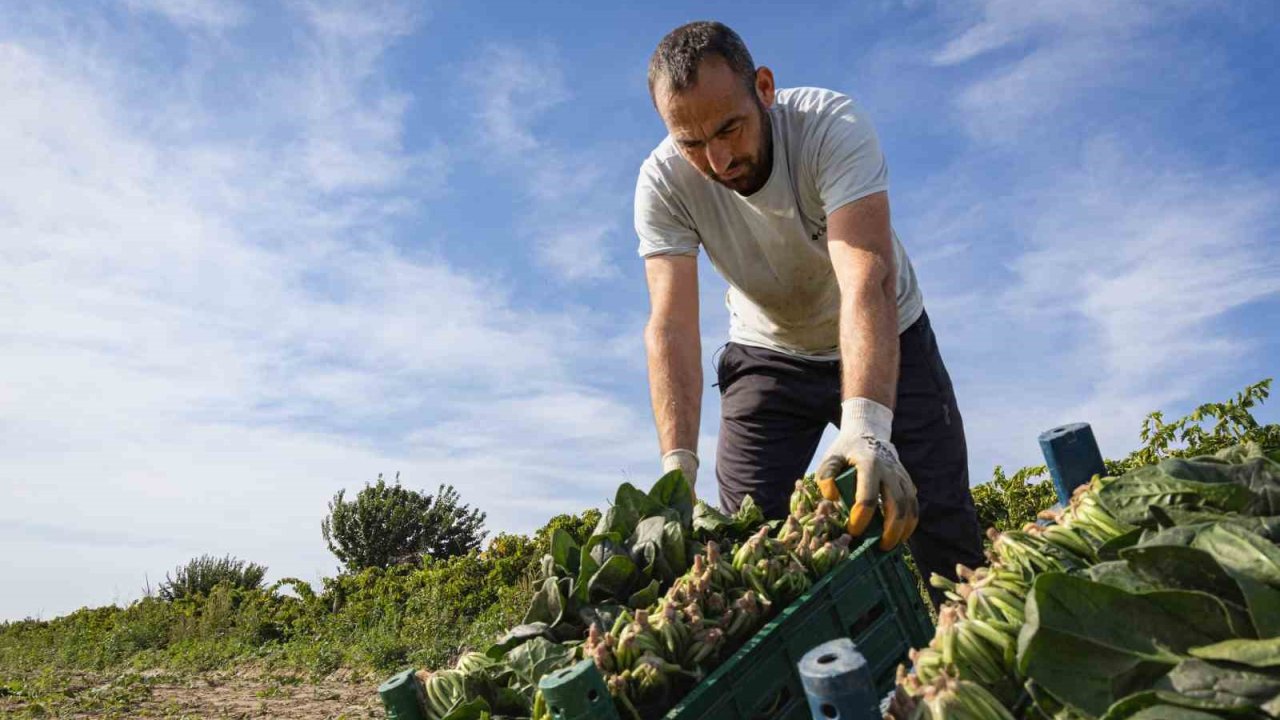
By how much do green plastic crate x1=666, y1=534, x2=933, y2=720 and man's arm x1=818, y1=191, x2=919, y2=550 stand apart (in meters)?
0.08

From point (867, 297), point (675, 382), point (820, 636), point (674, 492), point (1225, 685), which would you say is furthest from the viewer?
point (675, 382)

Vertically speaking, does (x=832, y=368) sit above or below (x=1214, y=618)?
above

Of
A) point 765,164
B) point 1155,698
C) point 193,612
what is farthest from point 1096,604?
point 193,612

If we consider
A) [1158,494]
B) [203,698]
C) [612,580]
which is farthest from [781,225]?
[203,698]

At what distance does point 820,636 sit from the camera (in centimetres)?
171

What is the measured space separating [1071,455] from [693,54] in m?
1.74

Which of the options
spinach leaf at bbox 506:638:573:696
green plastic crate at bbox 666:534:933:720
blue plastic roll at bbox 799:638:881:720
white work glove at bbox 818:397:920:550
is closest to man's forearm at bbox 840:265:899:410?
white work glove at bbox 818:397:920:550

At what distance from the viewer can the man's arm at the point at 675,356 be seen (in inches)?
123

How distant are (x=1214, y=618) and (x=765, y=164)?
251cm

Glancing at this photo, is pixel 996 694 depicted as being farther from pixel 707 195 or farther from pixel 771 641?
pixel 707 195

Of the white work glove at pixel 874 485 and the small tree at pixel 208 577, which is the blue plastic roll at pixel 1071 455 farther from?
the small tree at pixel 208 577

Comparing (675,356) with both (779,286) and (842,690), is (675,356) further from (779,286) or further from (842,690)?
(842,690)

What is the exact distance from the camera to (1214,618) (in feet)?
3.59

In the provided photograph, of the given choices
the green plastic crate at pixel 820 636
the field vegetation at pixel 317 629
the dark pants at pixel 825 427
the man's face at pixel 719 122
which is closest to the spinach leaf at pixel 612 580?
the green plastic crate at pixel 820 636
